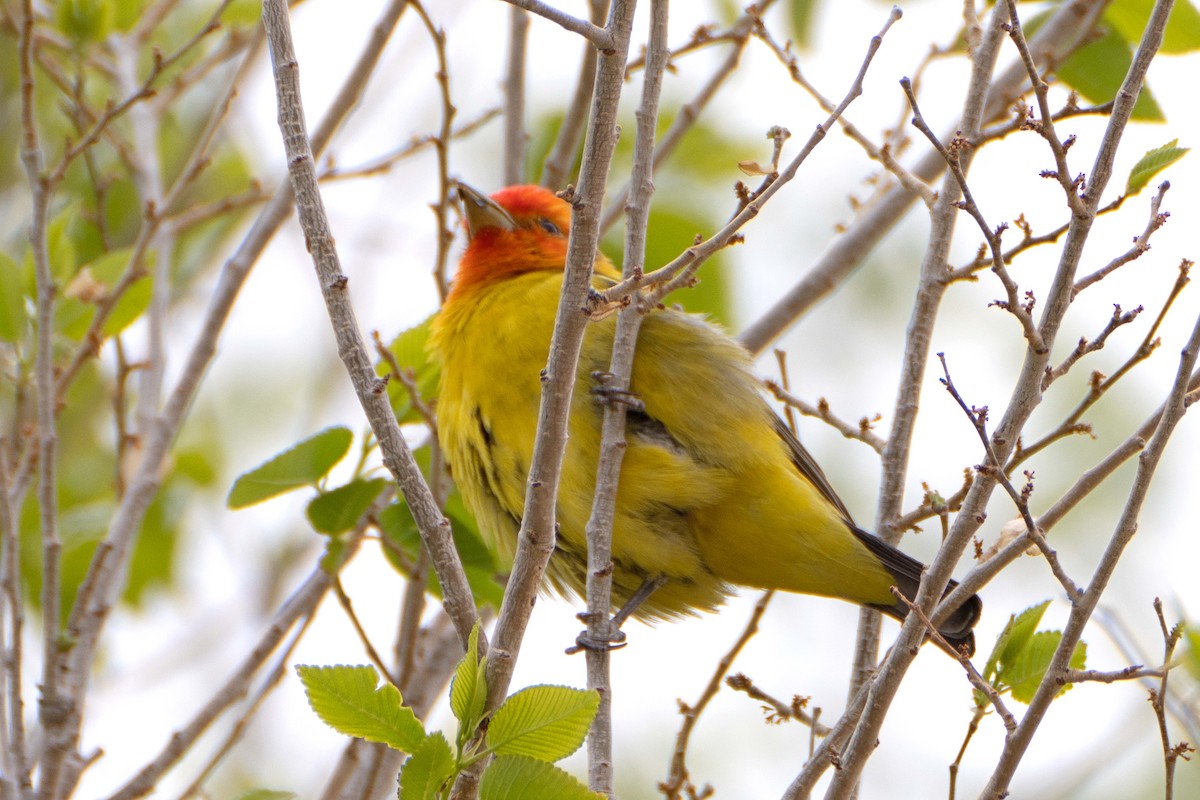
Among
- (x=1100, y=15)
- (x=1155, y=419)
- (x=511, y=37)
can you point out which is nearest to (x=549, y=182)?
(x=511, y=37)

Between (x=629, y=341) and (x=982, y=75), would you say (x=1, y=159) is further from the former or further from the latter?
(x=982, y=75)

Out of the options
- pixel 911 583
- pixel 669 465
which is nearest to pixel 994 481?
pixel 669 465

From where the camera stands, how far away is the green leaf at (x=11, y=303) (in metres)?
3.90

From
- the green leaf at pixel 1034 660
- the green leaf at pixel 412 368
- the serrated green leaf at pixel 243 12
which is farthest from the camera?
the serrated green leaf at pixel 243 12

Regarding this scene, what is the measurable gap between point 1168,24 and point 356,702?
333 cm

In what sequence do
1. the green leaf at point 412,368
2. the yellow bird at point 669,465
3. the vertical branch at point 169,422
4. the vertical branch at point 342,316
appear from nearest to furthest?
the vertical branch at point 342,316 → the vertical branch at point 169,422 → the yellow bird at point 669,465 → the green leaf at point 412,368

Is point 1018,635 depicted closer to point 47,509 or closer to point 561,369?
point 561,369

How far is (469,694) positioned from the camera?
259cm

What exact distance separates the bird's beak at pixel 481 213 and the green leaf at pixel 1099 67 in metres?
2.01

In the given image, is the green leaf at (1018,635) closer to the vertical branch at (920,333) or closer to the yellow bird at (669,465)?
the vertical branch at (920,333)

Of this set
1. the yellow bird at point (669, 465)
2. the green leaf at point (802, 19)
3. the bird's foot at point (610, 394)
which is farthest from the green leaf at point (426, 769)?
the green leaf at point (802, 19)

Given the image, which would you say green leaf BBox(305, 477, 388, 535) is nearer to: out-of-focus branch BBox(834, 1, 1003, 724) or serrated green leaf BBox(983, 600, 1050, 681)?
out-of-focus branch BBox(834, 1, 1003, 724)

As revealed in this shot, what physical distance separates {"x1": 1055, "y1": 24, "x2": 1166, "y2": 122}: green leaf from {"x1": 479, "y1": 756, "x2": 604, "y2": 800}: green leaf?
3.08 meters

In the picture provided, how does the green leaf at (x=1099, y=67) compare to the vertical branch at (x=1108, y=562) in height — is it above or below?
above
